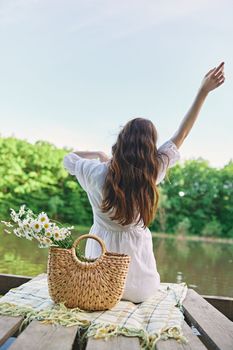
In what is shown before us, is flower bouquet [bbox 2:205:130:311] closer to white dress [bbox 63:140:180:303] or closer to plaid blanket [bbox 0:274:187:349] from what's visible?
plaid blanket [bbox 0:274:187:349]

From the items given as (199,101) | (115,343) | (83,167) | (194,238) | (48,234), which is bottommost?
(115,343)

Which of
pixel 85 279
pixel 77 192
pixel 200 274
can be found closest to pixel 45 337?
pixel 85 279

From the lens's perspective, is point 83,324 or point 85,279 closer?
point 83,324

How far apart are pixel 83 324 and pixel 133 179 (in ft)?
2.12

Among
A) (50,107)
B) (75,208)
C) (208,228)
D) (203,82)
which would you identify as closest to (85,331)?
(203,82)

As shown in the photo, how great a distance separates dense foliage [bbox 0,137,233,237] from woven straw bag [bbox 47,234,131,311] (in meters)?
14.5

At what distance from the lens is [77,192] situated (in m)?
16.9

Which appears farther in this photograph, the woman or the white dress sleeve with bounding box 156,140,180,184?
the white dress sleeve with bounding box 156,140,180,184

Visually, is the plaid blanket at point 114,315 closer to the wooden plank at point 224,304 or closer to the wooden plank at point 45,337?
the wooden plank at point 45,337

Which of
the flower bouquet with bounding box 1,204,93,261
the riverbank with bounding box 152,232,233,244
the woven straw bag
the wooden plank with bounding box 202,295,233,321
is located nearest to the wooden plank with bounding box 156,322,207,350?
the woven straw bag

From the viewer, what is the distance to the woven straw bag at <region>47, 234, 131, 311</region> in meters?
1.70

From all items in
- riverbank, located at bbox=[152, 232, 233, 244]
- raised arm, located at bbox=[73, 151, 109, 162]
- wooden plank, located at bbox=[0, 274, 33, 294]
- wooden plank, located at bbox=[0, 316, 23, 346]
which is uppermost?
riverbank, located at bbox=[152, 232, 233, 244]

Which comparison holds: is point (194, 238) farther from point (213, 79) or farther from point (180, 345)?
point (180, 345)

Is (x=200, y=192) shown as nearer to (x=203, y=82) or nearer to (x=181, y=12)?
(x=181, y=12)
